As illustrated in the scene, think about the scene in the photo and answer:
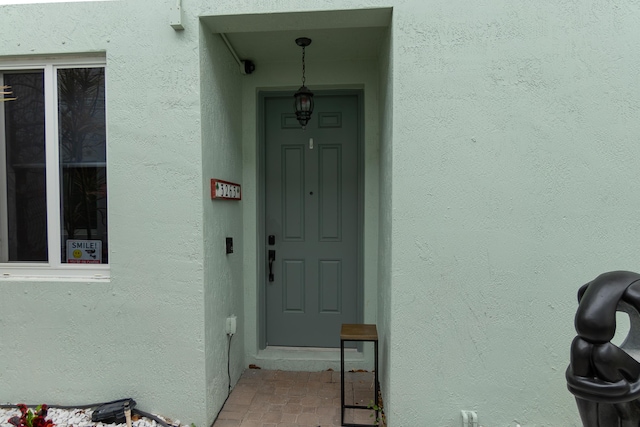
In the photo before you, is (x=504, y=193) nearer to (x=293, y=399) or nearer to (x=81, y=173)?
(x=293, y=399)

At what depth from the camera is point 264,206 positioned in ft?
11.1

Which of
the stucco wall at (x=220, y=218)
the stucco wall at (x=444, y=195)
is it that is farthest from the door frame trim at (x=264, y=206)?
the stucco wall at (x=444, y=195)

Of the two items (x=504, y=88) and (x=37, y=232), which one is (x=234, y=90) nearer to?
(x=37, y=232)

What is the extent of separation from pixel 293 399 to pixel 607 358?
7.30 ft

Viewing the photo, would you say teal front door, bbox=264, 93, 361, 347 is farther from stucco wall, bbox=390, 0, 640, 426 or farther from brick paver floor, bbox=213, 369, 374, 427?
stucco wall, bbox=390, 0, 640, 426

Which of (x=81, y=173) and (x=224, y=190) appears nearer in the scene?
(x=81, y=173)

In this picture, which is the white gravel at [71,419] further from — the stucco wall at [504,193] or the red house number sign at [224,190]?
the stucco wall at [504,193]

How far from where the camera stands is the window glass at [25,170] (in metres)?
2.57

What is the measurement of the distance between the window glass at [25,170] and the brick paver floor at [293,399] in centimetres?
187

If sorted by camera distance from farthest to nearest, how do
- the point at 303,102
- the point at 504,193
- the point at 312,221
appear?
1. the point at 312,221
2. the point at 303,102
3. the point at 504,193

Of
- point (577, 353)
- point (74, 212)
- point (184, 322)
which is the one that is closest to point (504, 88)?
point (577, 353)

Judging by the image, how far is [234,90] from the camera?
300cm

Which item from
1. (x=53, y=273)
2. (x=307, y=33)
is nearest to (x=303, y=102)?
(x=307, y=33)

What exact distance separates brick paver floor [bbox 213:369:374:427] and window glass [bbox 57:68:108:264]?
151 cm
